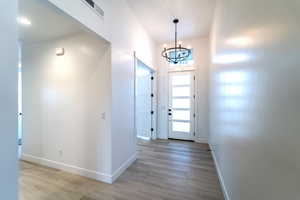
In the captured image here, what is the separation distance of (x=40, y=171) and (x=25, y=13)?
9.47 ft

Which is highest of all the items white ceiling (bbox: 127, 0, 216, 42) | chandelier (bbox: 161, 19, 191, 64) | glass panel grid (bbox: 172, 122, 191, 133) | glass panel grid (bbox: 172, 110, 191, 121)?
white ceiling (bbox: 127, 0, 216, 42)

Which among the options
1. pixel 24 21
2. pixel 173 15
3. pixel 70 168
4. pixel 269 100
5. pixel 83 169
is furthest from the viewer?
pixel 173 15

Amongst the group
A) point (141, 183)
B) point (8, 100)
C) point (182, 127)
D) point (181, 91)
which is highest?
point (181, 91)

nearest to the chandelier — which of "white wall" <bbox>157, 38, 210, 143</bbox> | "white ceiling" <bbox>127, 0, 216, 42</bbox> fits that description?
"white ceiling" <bbox>127, 0, 216, 42</bbox>

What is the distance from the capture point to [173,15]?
348 cm

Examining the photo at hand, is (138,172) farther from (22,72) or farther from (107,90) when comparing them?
(22,72)

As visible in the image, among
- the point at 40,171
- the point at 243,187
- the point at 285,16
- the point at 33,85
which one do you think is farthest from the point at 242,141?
the point at 33,85

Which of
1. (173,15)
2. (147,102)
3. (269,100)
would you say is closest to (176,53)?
(173,15)

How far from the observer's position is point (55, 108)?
306cm

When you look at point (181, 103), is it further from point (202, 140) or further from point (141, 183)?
point (141, 183)

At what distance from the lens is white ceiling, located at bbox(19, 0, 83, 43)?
2161 millimetres

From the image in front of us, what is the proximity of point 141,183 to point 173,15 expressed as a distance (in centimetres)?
367

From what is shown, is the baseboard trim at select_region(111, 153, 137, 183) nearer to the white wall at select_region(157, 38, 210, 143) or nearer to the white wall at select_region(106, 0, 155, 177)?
the white wall at select_region(106, 0, 155, 177)

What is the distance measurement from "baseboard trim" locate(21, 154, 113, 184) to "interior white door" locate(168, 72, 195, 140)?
3.17m
